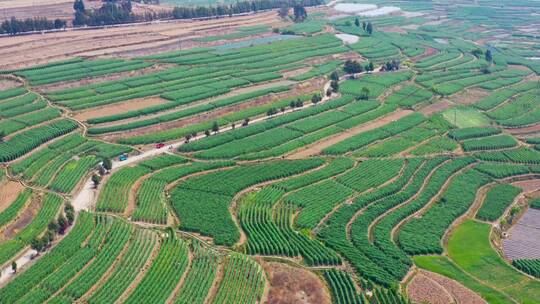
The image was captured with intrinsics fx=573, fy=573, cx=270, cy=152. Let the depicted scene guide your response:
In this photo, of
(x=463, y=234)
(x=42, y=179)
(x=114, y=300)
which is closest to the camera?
(x=114, y=300)

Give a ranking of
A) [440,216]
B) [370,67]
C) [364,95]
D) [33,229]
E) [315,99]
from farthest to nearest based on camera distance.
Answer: [370,67] < [364,95] < [315,99] < [440,216] < [33,229]

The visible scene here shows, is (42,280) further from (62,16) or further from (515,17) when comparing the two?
(515,17)

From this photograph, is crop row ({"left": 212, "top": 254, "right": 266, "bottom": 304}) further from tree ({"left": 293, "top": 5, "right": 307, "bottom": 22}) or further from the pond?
tree ({"left": 293, "top": 5, "right": 307, "bottom": 22})

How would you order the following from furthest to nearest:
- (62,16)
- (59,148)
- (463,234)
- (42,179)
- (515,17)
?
(515,17)
(62,16)
(59,148)
(42,179)
(463,234)

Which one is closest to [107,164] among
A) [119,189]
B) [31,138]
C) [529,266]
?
[119,189]

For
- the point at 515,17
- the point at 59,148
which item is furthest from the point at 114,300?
the point at 515,17

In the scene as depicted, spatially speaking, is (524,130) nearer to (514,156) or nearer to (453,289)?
(514,156)
